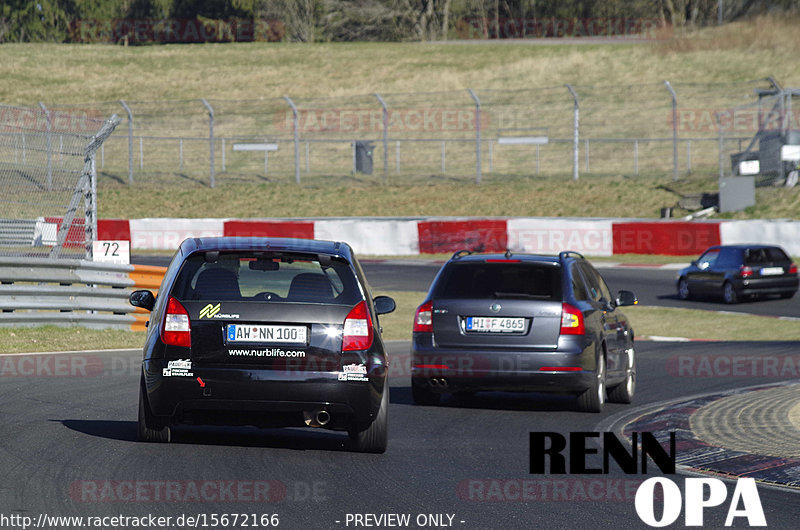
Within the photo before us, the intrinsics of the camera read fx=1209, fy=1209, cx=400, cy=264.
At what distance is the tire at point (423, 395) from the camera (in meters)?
11.6

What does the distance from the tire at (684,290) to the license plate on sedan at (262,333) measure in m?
18.8

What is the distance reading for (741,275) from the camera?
81.4 ft

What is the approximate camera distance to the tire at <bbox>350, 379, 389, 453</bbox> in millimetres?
8352

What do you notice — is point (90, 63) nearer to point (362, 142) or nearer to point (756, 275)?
point (362, 142)

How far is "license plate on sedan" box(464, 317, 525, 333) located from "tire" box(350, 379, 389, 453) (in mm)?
2865

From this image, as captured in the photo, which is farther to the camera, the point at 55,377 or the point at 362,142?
the point at 362,142

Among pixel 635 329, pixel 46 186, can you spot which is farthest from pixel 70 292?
pixel 635 329

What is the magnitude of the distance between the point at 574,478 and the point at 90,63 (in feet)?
228

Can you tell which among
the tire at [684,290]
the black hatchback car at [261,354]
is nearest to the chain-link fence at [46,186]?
the black hatchback car at [261,354]

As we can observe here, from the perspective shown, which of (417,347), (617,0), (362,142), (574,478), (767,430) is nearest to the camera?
(574,478)

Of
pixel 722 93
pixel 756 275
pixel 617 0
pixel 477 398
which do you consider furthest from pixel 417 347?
pixel 617 0

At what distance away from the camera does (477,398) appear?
12555mm

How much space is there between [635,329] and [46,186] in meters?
10.3

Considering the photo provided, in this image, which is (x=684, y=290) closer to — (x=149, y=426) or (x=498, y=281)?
(x=498, y=281)
